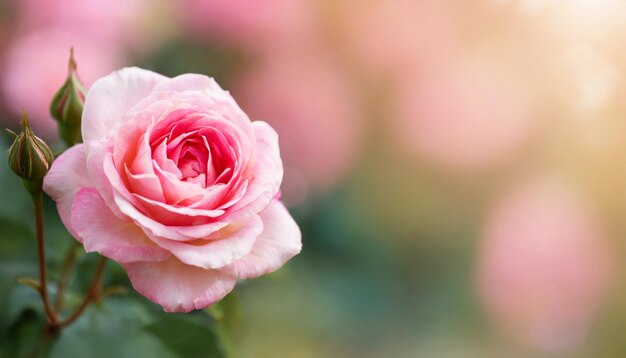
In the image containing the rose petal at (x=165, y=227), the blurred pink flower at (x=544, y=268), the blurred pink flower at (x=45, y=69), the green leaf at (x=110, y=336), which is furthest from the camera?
the blurred pink flower at (x=544, y=268)

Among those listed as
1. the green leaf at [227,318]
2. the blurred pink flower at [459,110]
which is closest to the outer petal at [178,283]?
the green leaf at [227,318]

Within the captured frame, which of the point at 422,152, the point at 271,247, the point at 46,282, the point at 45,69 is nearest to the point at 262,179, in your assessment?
the point at 271,247

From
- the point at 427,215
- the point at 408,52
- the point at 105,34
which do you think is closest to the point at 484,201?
the point at 427,215

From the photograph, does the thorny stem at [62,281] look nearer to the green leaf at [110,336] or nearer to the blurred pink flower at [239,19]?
the green leaf at [110,336]

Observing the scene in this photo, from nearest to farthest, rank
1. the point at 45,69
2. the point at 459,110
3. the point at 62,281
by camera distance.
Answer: the point at 62,281, the point at 45,69, the point at 459,110

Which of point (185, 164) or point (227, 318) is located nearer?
point (185, 164)

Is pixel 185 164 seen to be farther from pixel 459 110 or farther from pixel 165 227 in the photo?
pixel 459 110

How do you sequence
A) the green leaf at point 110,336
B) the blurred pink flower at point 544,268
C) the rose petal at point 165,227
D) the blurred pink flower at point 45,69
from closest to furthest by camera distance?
the rose petal at point 165,227 → the green leaf at point 110,336 → the blurred pink flower at point 45,69 → the blurred pink flower at point 544,268
